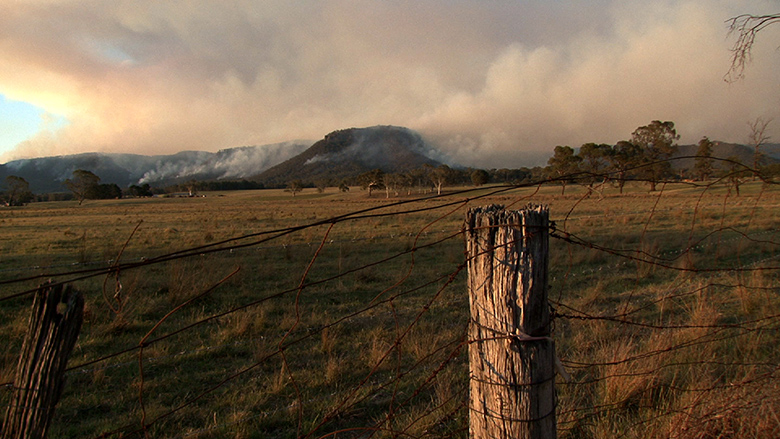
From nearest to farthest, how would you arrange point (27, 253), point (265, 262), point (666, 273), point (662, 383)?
point (662, 383), point (666, 273), point (265, 262), point (27, 253)

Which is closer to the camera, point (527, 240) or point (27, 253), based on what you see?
Result: point (527, 240)

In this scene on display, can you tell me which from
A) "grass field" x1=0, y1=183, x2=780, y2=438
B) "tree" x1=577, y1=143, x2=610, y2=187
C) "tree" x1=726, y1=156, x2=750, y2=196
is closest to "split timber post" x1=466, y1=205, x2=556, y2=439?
"grass field" x1=0, y1=183, x2=780, y2=438

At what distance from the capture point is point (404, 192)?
3780 inches

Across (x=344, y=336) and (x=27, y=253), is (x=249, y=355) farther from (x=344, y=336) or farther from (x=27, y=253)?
(x=27, y=253)

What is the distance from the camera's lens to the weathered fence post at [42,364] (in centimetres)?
149

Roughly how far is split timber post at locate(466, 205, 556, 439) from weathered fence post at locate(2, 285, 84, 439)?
157 cm

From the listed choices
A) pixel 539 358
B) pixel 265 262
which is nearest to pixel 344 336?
pixel 539 358

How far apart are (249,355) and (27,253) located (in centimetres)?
1472

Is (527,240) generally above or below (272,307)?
above

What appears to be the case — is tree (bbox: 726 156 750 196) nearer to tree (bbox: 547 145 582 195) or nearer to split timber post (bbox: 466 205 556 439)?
split timber post (bbox: 466 205 556 439)

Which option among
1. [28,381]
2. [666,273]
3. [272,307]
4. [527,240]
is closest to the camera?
[28,381]

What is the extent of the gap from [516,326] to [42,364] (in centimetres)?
179

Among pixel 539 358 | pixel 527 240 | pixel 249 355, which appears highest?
pixel 527 240

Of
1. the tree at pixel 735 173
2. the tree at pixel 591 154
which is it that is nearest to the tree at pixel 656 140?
the tree at pixel 591 154
